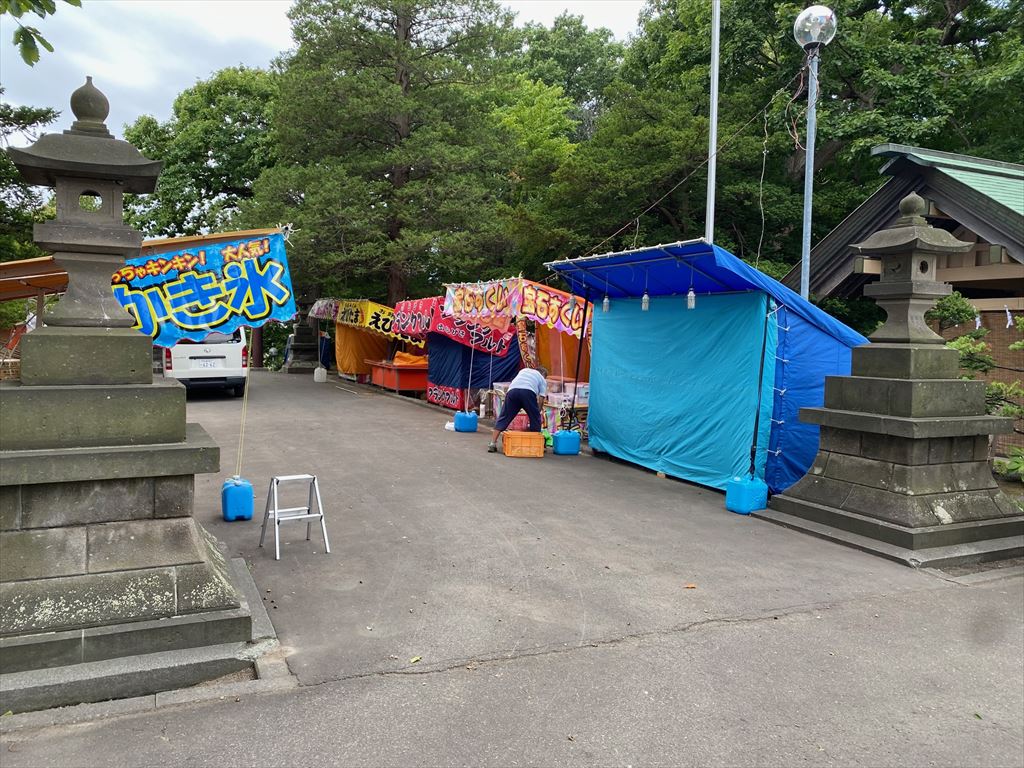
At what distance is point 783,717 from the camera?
367 cm

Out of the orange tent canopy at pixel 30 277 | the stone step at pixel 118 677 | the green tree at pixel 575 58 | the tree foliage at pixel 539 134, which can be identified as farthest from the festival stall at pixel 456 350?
the green tree at pixel 575 58

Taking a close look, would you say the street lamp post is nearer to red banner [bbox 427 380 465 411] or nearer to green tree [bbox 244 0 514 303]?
red banner [bbox 427 380 465 411]

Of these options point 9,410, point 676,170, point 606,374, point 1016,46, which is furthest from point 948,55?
point 9,410

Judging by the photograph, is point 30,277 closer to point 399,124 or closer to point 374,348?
point 399,124

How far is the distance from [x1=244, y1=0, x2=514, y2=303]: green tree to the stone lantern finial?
15133 mm

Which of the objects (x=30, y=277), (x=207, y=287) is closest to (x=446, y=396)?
(x=30, y=277)

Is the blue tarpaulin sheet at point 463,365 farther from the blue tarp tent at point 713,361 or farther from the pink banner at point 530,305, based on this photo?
the blue tarp tent at point 713,361

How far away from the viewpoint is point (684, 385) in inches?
377

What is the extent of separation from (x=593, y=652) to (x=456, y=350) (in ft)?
42.7

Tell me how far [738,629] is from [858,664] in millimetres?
754

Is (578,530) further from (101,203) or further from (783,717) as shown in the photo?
(101,203)

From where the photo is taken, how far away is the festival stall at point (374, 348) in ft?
65.3

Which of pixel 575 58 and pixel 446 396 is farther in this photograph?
pixel 575 58

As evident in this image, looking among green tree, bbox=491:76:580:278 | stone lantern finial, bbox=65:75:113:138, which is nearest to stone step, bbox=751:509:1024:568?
stone lantern finial, bbox=65:75:113:138
